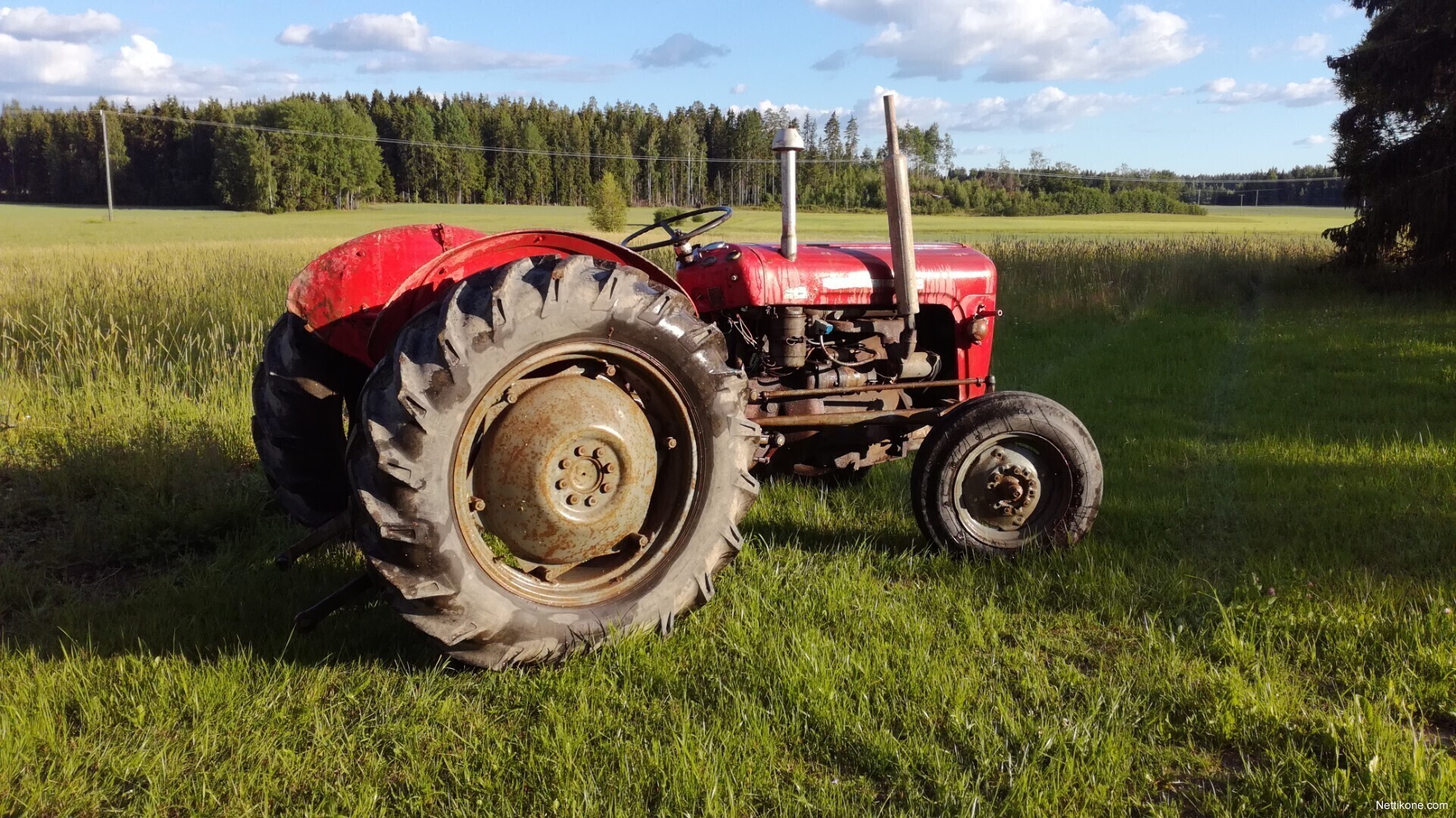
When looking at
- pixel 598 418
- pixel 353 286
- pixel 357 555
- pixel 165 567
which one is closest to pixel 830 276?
pixel 598 418

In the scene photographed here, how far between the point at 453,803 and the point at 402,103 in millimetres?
82397

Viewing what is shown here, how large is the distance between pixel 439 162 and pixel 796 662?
74.1m

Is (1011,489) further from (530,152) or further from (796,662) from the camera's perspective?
(530,152)

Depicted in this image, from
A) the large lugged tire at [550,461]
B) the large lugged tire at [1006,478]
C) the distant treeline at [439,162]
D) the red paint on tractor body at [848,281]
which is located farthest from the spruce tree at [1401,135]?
the distant treeline at [439,162]

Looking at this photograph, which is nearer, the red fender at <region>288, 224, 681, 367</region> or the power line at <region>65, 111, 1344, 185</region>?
the red fender at <region>288, 224, 681, 367</region>

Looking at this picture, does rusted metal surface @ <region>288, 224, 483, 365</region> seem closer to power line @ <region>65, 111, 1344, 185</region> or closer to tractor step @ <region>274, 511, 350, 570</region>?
tractor step @ <region>274, 511, 350, 570</region>

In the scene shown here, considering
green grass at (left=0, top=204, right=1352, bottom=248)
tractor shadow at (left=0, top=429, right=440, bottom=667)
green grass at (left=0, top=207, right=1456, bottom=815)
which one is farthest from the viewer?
green grass at (left=0, top=204, right=1352, bottom=248)

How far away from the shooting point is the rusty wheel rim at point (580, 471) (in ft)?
9.03

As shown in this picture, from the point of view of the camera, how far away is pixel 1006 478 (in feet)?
12.3

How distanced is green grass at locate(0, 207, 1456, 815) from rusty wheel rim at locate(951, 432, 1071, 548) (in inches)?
6.9

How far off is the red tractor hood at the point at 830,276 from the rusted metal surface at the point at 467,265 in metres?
0.66

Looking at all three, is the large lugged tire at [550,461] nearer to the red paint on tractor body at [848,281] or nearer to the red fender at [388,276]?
the red fender at [388,276]

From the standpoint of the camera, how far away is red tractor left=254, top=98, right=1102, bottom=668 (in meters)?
2.50

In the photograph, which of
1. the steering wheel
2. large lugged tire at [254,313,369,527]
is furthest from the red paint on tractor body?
large lugged tire at [254,313,369,527]
